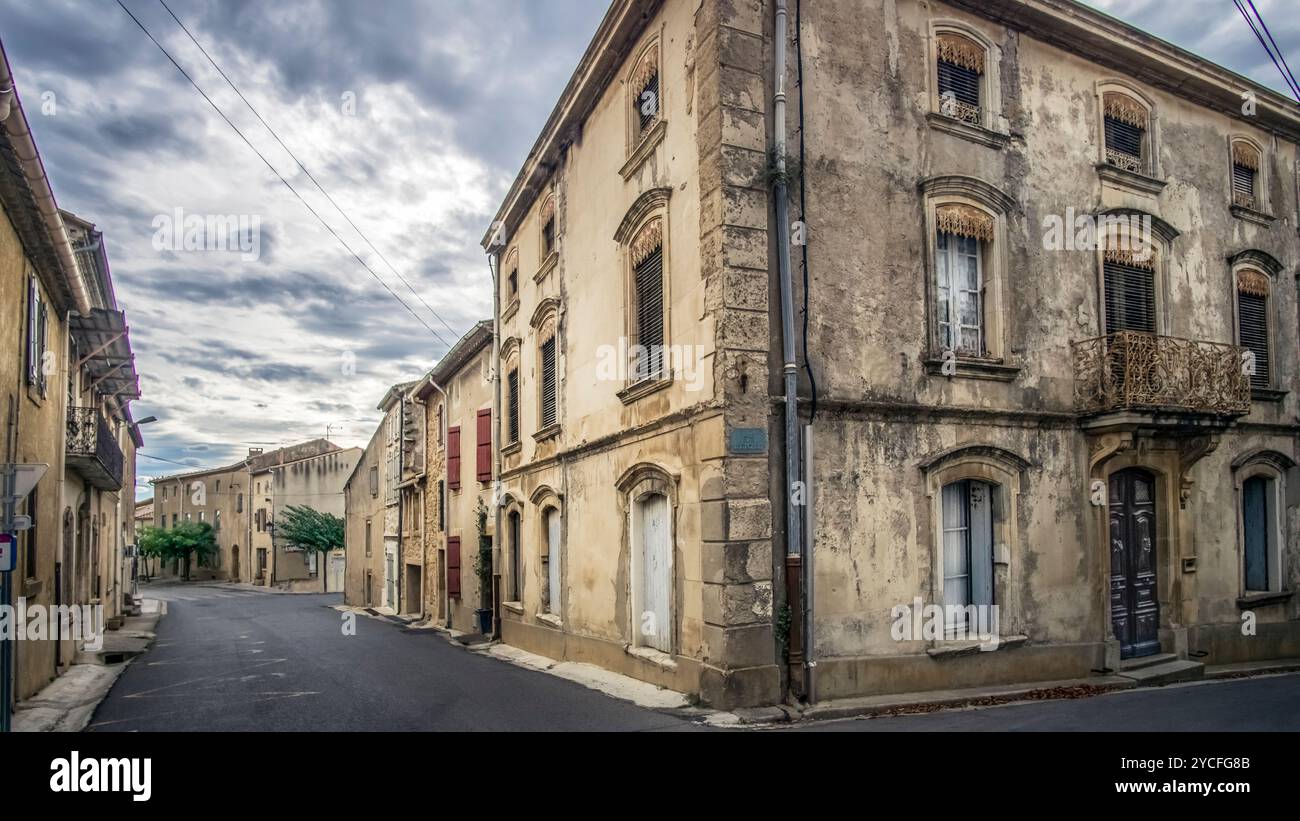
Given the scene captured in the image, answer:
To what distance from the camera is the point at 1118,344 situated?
12203 millimetres

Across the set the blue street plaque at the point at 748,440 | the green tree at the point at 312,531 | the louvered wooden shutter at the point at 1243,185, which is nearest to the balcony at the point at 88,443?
the blue street plaque at the point at 748,440

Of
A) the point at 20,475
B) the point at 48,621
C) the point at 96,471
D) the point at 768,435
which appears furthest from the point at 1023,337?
the point at 96,471

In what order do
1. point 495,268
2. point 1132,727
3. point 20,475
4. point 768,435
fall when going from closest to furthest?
point 20,475 → point 1132,727 → point 768,435 → point 495,268

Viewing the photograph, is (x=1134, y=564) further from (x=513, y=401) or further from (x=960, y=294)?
(x=513, y=401)

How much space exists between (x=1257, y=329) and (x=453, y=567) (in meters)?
18.7

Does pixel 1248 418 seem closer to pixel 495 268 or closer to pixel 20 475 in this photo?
pixel 495 268

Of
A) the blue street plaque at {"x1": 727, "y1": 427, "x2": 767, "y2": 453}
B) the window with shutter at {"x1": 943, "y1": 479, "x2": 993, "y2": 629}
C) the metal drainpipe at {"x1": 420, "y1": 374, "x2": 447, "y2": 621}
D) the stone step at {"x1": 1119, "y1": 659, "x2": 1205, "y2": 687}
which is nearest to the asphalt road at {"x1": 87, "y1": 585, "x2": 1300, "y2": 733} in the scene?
the stone step at {"x1": 1119, "y1": 659, "x2": 1205, "y2": 687}

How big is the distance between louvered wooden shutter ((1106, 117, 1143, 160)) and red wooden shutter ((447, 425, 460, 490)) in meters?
16.9

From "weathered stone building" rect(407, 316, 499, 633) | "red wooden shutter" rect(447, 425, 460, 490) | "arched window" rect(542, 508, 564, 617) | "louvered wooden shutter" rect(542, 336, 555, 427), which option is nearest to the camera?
"arched window" rect(542, 508, 564, 617)

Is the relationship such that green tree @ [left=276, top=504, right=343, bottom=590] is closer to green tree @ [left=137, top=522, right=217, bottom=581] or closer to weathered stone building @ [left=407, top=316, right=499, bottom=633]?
green tree @ [left=137, top=522, right=217, bottom=581]

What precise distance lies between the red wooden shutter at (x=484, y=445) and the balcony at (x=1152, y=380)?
506 inches

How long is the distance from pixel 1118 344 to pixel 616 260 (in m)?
7.28

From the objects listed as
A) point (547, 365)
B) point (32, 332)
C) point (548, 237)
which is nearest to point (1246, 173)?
point (548, 237)

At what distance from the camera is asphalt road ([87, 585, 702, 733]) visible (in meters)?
9.42
